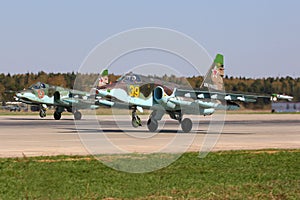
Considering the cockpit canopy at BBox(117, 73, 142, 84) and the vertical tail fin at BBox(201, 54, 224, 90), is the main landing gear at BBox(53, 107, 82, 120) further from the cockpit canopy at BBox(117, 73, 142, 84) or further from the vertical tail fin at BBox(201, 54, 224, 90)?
the cockpit canopy at BBox(117, 73, 142, 84)

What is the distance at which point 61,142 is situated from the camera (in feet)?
86.2

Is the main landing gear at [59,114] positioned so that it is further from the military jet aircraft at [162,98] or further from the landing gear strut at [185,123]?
the landing gear strut at [185,123]

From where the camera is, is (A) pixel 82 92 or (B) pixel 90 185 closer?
(B) pixel 90 185

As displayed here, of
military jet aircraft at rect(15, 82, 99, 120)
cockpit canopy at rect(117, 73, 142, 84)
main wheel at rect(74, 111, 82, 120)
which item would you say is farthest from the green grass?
military jet aircraft at rect(15, 82, 99, 120)

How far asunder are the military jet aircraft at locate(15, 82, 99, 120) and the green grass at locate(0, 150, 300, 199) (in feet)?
127

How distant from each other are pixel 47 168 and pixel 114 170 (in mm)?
1680

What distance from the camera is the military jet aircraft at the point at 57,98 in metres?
57.2

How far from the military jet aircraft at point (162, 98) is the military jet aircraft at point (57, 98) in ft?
73.8

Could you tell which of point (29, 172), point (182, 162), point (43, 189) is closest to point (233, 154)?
point (182, 162)

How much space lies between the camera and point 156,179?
14.0 m

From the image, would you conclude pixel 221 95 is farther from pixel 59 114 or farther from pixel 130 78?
pixel 59 114

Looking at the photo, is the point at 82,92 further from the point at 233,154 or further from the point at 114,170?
the point at 114,170

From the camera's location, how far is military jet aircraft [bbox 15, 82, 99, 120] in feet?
188

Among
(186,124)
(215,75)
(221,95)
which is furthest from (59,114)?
(221,95)
